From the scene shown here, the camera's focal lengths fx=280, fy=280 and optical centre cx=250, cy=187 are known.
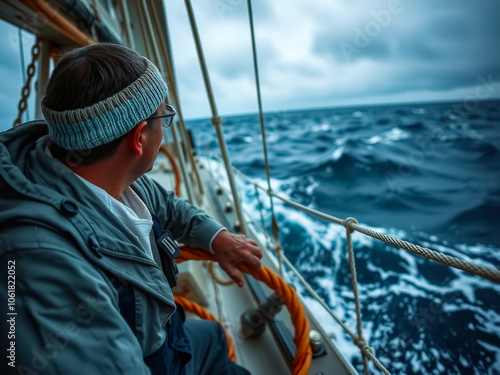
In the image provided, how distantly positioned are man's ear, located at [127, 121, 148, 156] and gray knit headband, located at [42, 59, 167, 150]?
1 cm

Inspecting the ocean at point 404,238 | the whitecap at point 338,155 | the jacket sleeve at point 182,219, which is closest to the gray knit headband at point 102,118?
the jacket sleeve at point 182,219

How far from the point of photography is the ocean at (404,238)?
148 cm

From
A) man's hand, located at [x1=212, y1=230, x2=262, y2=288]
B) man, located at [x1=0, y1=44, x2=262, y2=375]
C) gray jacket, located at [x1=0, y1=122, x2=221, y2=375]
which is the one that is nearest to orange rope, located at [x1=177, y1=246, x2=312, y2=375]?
man's hand, located at [x1=212, y1=230, x2=262, y2=288]

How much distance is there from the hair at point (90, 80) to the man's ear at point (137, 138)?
0.04 ft

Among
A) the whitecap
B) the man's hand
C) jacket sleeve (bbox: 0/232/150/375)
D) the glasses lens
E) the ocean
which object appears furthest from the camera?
the whitecap

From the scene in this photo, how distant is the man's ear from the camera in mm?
456

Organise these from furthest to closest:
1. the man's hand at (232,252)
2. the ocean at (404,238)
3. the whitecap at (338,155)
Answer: the whitecap at (338,155) → the ocean at (404,238) → the man's hand at (232,252)

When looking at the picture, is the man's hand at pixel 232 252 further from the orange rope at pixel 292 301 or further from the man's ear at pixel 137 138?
the man's ear at pixel 137 138

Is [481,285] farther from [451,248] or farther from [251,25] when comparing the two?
[251,25]

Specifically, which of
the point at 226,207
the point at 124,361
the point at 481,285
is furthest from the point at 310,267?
the point at 124,361

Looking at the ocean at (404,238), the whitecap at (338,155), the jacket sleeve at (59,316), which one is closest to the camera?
the jacket sleeve at (59,316)

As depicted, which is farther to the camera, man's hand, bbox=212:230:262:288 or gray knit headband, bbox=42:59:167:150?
man's hand, bbox=212:230:262:288

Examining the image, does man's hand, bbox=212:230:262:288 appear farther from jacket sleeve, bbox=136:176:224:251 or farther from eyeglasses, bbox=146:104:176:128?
eyeglasses, bbox=146:104:176:128

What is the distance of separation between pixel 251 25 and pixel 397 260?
207 centimetres
